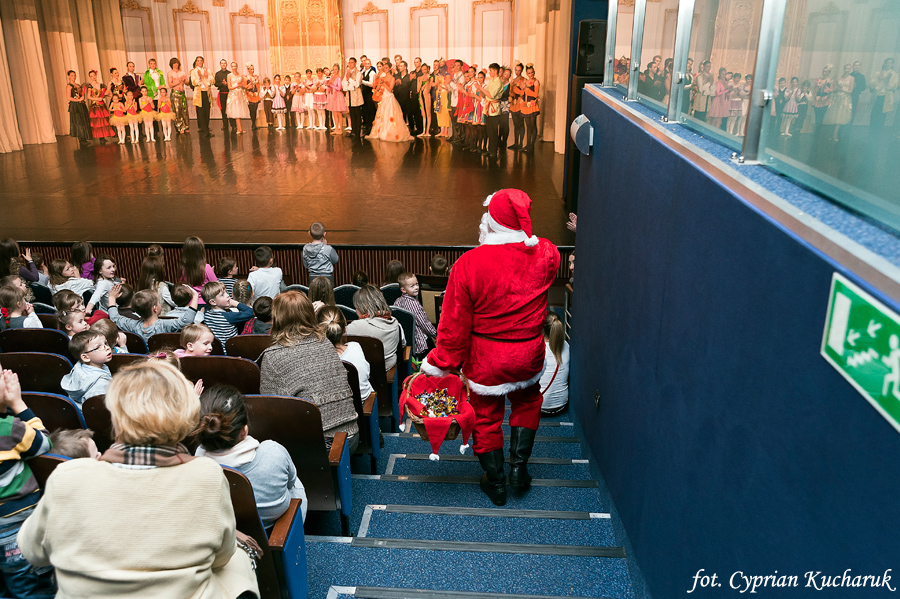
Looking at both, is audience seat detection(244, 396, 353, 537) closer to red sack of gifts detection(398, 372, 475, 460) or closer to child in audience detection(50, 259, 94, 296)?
red sack of gifts detection(398, 372, 475, 460)

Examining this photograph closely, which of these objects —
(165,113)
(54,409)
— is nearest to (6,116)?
(165,113)

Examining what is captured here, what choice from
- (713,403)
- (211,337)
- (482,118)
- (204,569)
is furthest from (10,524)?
(482,118)

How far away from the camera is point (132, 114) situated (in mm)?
13266

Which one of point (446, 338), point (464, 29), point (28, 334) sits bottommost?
point (28, 334)

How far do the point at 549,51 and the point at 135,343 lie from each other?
1097 centimetres

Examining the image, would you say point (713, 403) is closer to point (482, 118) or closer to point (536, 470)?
point (536, 470)

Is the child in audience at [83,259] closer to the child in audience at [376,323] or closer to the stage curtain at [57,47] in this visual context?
the child in audience at [376,323]

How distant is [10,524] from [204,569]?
0.82 meters

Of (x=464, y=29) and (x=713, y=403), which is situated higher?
(x=464, y=29)

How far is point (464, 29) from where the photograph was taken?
15.6 metres

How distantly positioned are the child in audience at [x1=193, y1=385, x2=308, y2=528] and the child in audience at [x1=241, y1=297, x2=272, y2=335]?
1.89 m

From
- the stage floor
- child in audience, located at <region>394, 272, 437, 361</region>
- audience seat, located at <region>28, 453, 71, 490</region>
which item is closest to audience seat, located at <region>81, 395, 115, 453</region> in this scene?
audience seat, located at <region>28, 453, 71, 490</region>

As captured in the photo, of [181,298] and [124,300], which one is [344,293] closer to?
[181,298]

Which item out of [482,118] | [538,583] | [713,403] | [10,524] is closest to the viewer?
[713,403]
